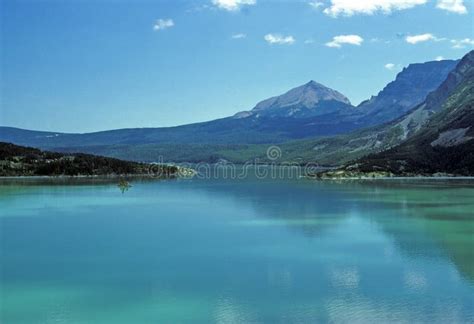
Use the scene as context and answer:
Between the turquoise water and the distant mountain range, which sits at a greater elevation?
the distant mountain range

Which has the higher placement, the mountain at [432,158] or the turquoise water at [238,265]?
the mountain at [432,158]

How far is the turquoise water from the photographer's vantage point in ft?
86.1

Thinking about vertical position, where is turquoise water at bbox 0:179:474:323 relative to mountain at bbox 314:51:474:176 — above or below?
below

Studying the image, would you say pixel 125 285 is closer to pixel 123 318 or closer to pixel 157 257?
pixel 123 318

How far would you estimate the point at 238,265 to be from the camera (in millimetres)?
37250

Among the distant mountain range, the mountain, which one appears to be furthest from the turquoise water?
the distant mountain range

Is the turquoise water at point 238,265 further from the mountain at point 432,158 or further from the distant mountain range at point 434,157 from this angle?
the distant mountain range at point 434,157

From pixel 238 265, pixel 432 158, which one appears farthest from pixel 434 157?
pixel 238 265

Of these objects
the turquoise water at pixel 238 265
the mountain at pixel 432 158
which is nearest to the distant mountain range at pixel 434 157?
the mountain at pixel 432 158

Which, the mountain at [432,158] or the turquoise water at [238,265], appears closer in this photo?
the turquoise water at [238,265]

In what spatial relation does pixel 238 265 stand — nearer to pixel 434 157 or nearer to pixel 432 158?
pixel 432 158

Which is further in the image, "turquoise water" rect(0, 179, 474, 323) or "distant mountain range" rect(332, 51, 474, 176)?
"distant mountain range" rect(332, 51, 474, 176)

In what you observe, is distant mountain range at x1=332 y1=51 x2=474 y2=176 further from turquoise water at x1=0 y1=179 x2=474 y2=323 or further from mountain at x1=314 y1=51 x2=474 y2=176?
turquoise water at x1=0 y1=179 x2=474 y2=323

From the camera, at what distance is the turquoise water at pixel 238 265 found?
1033 inches
